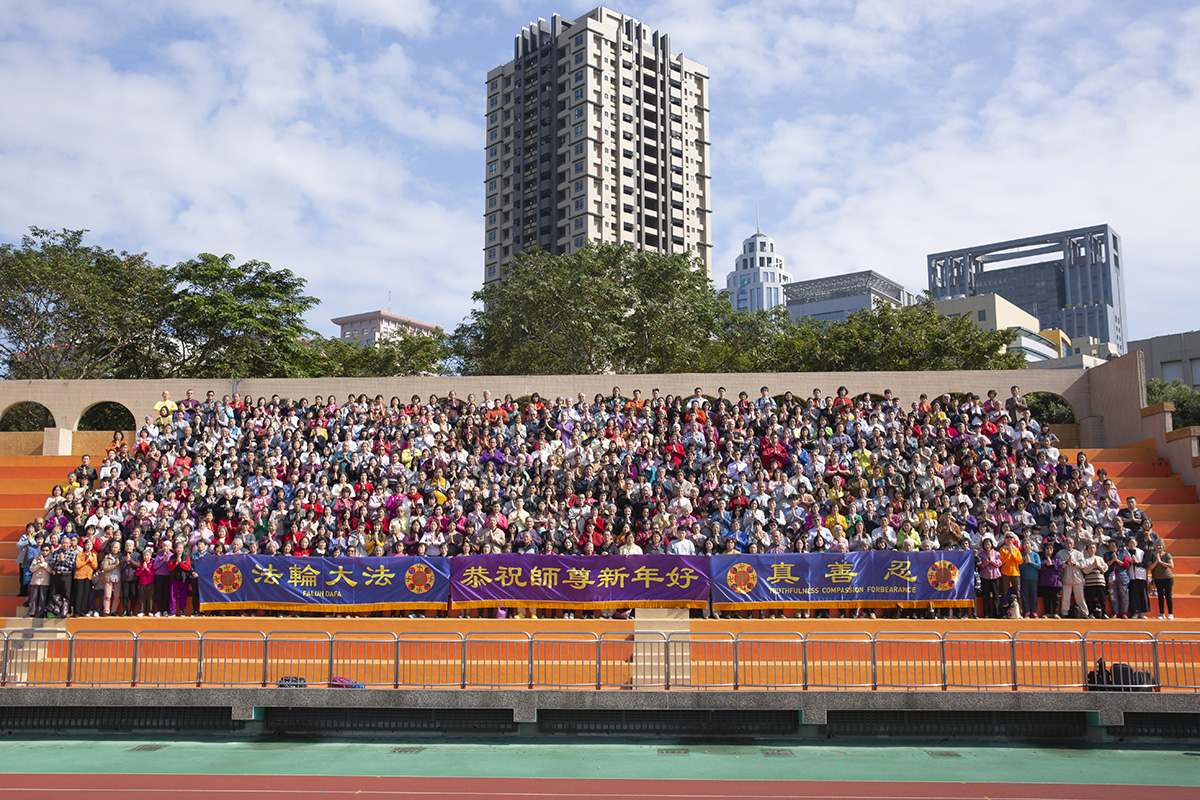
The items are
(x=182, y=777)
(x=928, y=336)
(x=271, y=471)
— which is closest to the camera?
(x=182, y=777)

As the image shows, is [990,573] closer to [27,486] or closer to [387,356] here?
[27,486]

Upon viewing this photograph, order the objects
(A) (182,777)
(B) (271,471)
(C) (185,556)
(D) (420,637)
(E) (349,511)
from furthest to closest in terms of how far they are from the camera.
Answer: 1. (B) (271,471)
2. (E) (349,511)
3. (C) (185,556)
4. (D) (420,637)
5. (A) (182,777)

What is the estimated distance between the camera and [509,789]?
10992 millimetres

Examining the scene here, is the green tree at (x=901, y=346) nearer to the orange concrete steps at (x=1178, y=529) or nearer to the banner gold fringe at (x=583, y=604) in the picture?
the orange concrete steps at (x=1178, y=529)

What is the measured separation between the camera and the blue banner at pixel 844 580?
1691 centimetres

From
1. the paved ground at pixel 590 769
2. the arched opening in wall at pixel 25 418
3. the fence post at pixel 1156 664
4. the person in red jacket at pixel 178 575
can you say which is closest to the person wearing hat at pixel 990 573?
the fence post at pixel 1156 664

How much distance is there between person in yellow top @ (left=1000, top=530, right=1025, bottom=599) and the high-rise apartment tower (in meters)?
90.3

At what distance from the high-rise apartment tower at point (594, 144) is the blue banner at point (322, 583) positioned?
89.1 metres

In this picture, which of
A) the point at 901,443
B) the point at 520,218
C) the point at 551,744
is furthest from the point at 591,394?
the point at 520,218

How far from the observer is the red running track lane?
1063cm

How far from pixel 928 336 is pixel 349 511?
29.9m

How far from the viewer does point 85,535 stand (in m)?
18.9

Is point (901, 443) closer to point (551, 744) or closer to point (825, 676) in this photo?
point (825, 676)

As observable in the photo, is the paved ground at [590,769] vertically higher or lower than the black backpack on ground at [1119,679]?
lower
